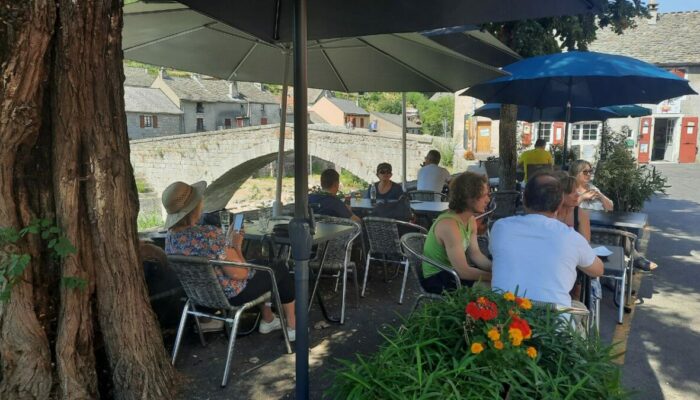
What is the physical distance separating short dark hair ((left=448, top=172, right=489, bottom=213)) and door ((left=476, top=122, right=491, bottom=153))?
1225 inches

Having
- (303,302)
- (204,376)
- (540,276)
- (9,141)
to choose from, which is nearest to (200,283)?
(204,376)

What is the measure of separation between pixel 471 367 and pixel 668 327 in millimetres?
3252

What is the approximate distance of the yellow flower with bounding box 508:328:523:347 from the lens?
5.39 ft

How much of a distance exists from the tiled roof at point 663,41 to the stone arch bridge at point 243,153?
15.5 metres

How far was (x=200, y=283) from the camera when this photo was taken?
3.12m

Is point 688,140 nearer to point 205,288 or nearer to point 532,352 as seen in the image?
point 205,288

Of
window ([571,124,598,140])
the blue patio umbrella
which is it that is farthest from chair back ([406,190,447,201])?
window ([571,124,598,140])

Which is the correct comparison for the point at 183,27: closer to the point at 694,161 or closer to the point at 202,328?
the point at 202,328

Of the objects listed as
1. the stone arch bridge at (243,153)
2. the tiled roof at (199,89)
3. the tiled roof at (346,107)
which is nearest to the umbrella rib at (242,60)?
the stone arch bridge at (243,153)

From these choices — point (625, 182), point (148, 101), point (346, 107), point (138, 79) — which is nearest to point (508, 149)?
point (625, 182)

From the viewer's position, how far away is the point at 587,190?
527 centimetres

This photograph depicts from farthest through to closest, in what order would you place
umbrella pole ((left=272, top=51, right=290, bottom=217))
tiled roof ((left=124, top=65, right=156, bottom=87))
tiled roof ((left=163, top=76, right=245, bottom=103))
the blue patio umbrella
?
tiled roof ((left=124, top=65, right=156, bottom=87)) < tiled roof ((left=163, top=76, right=245, bottom=103)) < umbrella pole ((left=272, top=51, right=290, bottom=217)) < the blue patio umbrella

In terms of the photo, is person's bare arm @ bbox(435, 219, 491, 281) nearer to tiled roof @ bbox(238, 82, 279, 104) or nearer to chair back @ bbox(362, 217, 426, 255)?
chair back @ bbox(362, 217, 426, 255)

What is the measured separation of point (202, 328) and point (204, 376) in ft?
2.06
